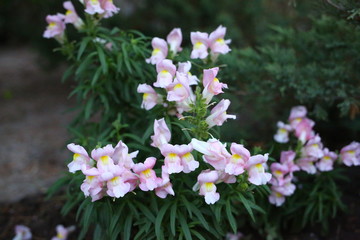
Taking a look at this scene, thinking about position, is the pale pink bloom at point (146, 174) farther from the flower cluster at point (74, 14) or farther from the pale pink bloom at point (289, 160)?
the flower cluster at point (74, 14)

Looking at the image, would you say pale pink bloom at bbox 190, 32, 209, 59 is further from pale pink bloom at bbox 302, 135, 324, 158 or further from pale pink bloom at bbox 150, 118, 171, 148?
pale pink bloom at bbox 302, 135, 324, 158

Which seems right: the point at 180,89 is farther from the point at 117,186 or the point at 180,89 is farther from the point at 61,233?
the point at 61,233

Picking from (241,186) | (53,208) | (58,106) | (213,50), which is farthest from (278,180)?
(58,106)

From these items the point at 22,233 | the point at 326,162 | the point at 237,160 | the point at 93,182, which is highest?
the point at 326,162

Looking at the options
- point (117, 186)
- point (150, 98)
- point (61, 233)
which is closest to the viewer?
point (117, 186)

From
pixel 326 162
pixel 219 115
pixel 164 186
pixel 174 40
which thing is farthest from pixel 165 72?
pixel 326 162

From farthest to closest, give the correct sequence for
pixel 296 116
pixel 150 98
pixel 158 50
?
1. pixel 296 116
2. pixel 158 50
3. pixel 150 98

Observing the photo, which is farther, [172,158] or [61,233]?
[61,233]

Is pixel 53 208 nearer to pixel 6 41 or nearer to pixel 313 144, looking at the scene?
pixel 313 144
